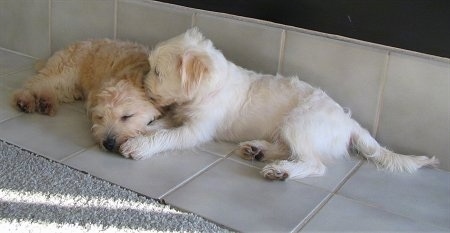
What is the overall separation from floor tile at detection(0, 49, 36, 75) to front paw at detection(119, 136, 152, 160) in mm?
1095

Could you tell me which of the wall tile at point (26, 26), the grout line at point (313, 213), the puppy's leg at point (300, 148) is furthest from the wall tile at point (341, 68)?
the wall tile at point (26, 26)

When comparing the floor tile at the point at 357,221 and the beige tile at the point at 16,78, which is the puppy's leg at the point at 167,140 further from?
the beige tile at the point at 16,78

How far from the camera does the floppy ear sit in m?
1.83

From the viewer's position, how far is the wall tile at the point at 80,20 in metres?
2.61

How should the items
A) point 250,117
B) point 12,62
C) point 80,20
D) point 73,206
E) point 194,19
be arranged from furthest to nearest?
point 12,62, point 80,20, point 194,19, point 250,117, point 73,206

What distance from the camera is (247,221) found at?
60.8 inches

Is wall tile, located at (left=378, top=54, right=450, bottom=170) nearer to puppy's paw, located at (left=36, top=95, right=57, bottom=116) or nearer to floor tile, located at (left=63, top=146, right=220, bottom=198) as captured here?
floor tile, located at (left=63, top=146, right=220, bottom=198)

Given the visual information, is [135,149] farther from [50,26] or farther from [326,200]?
[50,26]

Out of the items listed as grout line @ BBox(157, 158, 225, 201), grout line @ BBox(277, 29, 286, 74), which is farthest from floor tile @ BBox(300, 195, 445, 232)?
grout line @ BBox(277, 29, 286, 74)

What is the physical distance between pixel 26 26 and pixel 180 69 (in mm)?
1396

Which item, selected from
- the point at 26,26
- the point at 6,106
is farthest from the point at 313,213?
the point at 26,26

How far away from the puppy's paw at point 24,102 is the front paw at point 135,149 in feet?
1.77

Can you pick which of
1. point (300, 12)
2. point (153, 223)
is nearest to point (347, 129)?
point (300, 12)

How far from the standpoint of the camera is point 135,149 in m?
1.87
